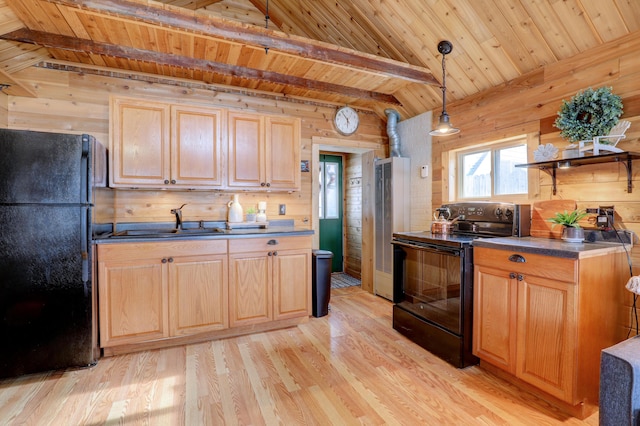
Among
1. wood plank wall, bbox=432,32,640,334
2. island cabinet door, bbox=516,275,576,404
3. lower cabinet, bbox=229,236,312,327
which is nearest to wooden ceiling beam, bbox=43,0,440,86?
wood plank wall, bbox=432,32,640,334

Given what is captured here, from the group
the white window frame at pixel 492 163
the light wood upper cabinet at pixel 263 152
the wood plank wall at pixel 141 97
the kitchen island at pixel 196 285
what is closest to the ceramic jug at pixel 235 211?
the wood plank wall at pixel 141 97

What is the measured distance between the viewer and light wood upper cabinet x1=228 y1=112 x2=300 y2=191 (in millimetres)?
3129

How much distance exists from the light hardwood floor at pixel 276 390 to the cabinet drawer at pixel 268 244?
0.82 metres

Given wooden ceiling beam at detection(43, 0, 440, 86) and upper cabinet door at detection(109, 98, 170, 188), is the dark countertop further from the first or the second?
wooden ceiling beam at detection(43, 0, 440, 86)

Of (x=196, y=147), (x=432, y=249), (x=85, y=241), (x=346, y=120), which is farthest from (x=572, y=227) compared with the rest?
(x=85, y=241)

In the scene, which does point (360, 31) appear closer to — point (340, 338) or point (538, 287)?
point (538, 287)

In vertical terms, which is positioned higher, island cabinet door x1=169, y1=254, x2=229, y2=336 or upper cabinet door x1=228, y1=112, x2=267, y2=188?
upper cabinet door x1=228, y1=112, x2=267, y2=188

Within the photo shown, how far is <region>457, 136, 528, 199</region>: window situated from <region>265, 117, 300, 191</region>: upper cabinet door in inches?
71.6

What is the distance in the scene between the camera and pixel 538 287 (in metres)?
1.91

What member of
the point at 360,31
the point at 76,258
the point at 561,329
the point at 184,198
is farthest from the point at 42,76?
the point at 561,329

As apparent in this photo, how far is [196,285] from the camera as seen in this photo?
8.84 ft

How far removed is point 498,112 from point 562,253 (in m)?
1.70

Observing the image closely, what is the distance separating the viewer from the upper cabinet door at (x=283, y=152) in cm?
326

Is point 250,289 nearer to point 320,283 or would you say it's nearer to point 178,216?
point 320,283
